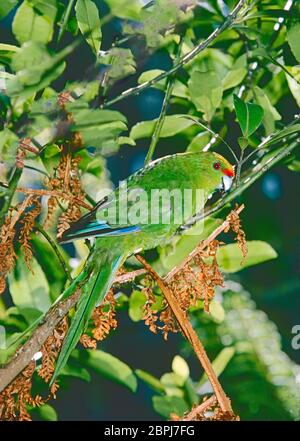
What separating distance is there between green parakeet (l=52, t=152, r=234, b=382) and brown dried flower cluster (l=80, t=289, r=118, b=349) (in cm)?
3

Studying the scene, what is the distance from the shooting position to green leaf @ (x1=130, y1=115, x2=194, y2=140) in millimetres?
1045

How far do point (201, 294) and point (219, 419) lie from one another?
0.23m

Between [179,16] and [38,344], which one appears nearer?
[38,344]

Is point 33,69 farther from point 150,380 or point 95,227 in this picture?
point 150,380

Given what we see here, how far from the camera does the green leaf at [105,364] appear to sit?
3.33 ft

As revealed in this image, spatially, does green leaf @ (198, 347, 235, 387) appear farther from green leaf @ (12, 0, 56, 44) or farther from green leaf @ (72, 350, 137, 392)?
green leaf @ (12, 0, 56, 44)

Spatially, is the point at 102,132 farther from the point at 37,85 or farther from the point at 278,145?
the point at 278,145

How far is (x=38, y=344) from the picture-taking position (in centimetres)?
84

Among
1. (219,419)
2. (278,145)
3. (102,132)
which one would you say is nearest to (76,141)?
(102,132)

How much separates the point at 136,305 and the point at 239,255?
22 centimetres

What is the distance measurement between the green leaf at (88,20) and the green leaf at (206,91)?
0.63 ft

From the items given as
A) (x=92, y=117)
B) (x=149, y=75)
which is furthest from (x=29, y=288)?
(x=149, y=75)

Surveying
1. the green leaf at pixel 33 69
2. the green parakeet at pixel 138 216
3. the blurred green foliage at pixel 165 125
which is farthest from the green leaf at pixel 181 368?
the green leaf at pixel 33 69
